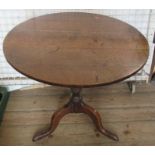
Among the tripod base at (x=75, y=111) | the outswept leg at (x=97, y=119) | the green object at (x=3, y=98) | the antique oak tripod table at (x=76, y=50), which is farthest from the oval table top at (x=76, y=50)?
the green object at (x=3, y=98)

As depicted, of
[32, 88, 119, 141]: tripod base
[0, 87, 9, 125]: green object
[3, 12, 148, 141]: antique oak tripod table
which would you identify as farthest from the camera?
[0, 87, 9, 125]: green object

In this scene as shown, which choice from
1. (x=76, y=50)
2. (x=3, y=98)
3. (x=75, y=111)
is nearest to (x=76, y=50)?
(x=76, y=50)

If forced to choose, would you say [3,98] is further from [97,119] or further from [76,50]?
[76,50]

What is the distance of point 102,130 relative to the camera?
1546mm

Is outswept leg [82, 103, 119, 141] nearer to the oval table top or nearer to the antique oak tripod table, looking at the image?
the antique oak tripod table

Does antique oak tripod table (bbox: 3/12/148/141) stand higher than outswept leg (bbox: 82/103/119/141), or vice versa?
antique oak tripod table (bbox: 3/12/148/141)

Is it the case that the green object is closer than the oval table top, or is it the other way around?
the oval table top

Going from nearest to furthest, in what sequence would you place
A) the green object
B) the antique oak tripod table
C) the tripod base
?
the antique oak tripod table
the tripod base
the green object

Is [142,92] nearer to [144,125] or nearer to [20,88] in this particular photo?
[144,125]

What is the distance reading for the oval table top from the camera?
3.32 ft

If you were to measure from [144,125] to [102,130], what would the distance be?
0.30m

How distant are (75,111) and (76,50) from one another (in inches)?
18.7

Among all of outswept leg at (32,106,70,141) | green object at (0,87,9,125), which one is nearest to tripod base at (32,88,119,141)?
outswept leg at (32,106,70,141)
